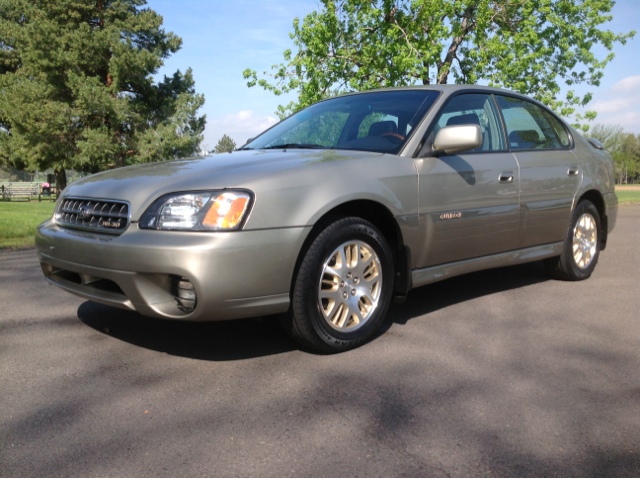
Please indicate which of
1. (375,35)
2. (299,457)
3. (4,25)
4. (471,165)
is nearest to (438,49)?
(375,35)

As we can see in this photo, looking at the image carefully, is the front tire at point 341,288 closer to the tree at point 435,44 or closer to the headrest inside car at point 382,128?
the headrest inside car at point 382,128

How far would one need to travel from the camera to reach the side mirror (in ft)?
12.5

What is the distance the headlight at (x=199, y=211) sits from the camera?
3.04 m

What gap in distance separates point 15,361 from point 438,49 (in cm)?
1771

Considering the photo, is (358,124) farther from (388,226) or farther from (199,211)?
(199,211)

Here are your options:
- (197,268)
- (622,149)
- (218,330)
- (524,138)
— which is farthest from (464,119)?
(622,149)

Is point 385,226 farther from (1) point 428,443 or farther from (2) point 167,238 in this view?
(1) point 428,443

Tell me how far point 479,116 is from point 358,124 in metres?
0.96

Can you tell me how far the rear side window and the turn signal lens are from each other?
8.40ft

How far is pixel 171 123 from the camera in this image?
113ft

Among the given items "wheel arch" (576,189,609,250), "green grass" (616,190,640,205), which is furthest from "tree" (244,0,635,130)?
"wheel arch" (576,189,609,250)

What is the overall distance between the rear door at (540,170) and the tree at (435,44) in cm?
1348

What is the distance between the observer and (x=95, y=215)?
3352mm

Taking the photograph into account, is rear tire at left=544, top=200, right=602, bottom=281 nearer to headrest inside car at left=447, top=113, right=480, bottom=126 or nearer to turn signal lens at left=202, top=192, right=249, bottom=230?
headrest inside car at left=447, top=113, right=480, bottom=126
